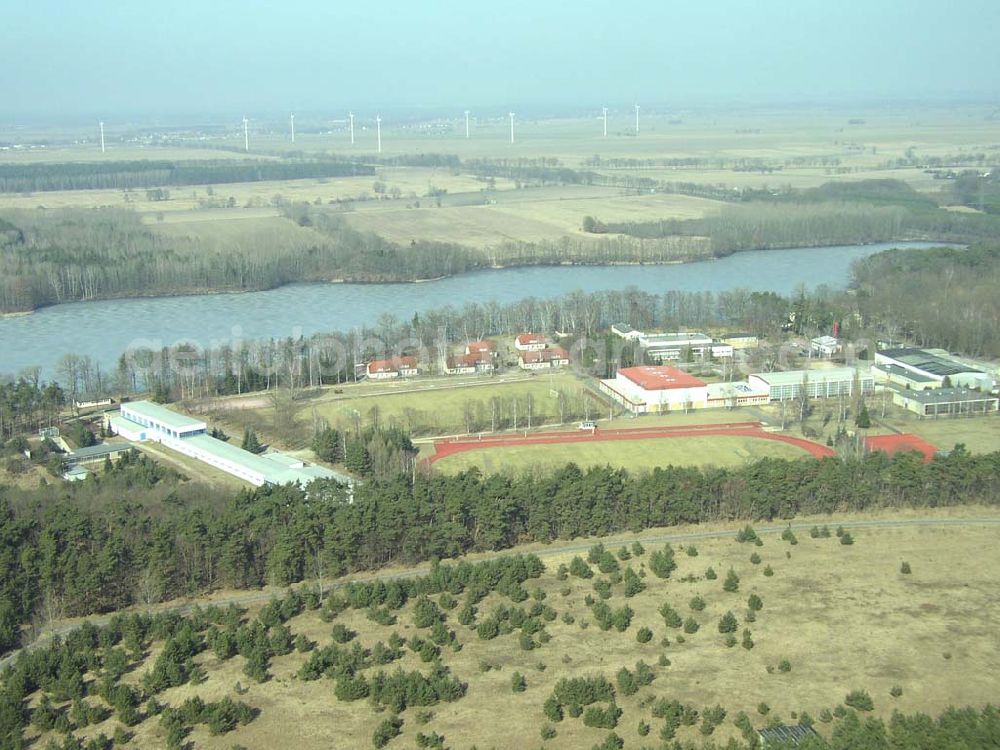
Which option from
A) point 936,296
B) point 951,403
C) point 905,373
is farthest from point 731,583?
point 936,296

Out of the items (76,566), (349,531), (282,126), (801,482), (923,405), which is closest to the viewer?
(76,566)

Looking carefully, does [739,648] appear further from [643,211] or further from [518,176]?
[518,176]

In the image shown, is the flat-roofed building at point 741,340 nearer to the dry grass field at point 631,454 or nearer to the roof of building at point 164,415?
the dry grass field at point 631,454

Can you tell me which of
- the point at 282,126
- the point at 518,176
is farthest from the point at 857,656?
the point at 282,126

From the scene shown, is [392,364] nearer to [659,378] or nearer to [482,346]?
[482,346]

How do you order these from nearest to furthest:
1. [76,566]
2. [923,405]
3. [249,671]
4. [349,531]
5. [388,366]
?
[249,671] → [76,566] → [349,531] → [923,405] → [388,366]

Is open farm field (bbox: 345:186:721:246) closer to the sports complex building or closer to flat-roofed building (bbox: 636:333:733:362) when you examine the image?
flat-roofed building (bbox: 636:333:733:362)

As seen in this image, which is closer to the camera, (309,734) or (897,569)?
(309,734)

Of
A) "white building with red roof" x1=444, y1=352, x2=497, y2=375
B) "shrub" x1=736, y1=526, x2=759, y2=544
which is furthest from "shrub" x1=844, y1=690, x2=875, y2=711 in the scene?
"white building with red roof" x1=444, y1=352, x2=497, y2=375
